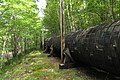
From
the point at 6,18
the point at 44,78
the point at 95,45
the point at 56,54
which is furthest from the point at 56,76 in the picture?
the point at 6,18

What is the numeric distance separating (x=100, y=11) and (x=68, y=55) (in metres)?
10.2

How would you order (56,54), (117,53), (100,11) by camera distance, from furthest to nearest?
(100,11), (56,54), (117,53)

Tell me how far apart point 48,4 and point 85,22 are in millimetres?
9307

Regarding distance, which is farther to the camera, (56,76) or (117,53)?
(56,76)

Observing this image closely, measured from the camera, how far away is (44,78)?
23.4 feet

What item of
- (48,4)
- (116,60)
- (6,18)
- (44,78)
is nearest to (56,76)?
(44,78)

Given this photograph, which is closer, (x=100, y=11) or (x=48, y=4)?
(x=100, y=11)

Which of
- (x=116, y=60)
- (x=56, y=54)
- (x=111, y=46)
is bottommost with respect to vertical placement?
(x=56, y=54)

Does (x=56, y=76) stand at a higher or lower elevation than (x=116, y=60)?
lower

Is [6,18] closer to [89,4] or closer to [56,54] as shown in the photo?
[56,54]

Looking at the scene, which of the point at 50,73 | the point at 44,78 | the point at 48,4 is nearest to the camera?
the point at 44,78

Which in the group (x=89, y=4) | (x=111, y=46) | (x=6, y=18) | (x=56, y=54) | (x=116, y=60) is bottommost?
(x=56, y=54)

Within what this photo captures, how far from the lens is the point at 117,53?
4.52 meters

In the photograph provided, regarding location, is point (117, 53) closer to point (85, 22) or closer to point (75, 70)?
point (75, 70)
